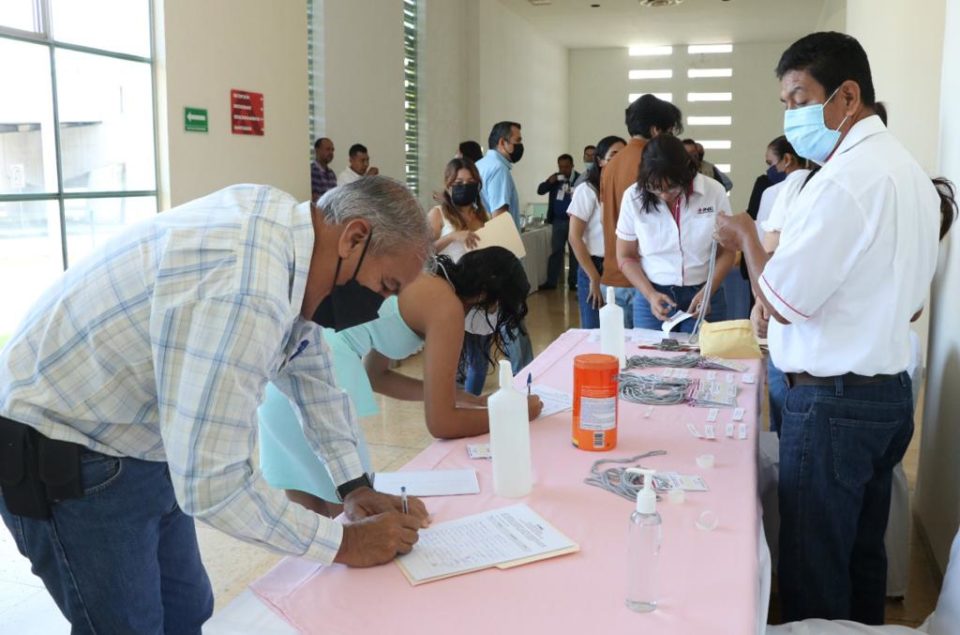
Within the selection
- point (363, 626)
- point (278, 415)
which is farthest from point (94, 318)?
point (278, 415)

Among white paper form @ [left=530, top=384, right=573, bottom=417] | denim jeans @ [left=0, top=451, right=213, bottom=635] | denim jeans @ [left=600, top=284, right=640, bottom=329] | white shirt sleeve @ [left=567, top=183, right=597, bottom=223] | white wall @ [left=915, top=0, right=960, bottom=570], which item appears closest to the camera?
denim jeans @ [left=0, top=451, right=213, bottom=635]

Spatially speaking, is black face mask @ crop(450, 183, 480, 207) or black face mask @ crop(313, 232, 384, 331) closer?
black face mask @ crop(313, 232, 384, 331)

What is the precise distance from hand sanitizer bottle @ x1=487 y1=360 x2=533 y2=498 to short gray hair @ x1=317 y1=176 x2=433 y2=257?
388 mm

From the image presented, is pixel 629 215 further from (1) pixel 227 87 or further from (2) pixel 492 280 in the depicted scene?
(1) pixel 227 87

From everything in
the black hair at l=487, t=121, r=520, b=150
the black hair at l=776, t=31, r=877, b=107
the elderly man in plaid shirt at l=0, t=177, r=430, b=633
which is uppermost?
the black hair at l=487, t=121, r=520, b=150

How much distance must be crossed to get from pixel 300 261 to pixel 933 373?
2277 millimetres

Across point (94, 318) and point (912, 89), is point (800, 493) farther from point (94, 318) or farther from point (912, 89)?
point (912, 89)

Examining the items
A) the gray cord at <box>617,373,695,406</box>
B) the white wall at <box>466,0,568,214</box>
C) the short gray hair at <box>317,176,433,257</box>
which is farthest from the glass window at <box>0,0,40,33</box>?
the white wall at <box>466,0,568,214</box>

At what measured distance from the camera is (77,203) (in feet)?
14.3

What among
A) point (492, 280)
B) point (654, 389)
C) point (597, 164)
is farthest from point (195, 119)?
point (654, 389)

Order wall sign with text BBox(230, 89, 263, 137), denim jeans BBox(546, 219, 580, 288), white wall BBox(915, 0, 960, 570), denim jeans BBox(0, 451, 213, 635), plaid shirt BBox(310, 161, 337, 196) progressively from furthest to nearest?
denim jeans BBox(546, 219, 580, 288)
plaid shirt BBox(310, 161, 337, 196)
wall sign with text BBox(230, 89, 263, 137)
white wall BBox(915, 0, 960, 570)
denim jeans BBox(0, 451, 213, 635)

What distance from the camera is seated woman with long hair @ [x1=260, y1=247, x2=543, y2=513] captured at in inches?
69.3

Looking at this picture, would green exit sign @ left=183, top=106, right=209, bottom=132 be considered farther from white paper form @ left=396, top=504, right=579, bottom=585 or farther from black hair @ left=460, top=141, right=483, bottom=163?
white paper form @ left=396, top=504, right=579, bottom=585

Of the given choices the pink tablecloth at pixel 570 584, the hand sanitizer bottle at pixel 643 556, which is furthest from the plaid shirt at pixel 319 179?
the hand sanitizer bottle at pixel 643 556
